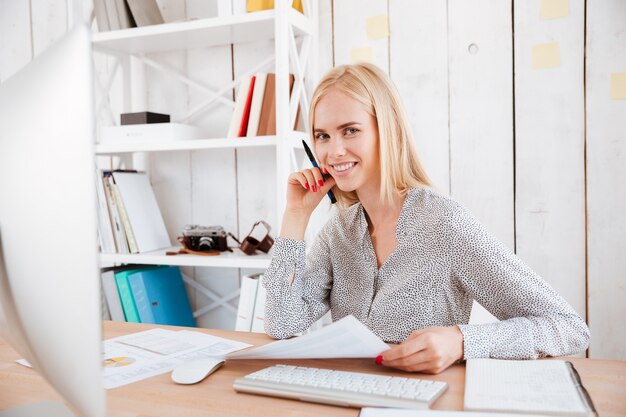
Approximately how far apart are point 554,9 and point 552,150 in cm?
46

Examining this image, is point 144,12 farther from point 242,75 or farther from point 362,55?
point 362,55

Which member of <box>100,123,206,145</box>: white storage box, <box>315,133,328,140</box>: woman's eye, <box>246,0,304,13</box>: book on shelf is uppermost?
<box>246,0,304,13</box>: book on shelf

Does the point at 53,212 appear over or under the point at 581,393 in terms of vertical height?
over

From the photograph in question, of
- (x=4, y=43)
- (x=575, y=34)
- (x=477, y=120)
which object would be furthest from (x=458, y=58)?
(x=4, y=43)

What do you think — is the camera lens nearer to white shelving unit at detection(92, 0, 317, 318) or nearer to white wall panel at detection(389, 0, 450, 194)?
white shelving unit at detection(92, 0, 317, 318)

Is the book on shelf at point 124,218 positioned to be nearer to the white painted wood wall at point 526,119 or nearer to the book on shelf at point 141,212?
the book on shelf at point 141,212

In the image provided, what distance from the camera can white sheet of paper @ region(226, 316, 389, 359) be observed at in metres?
0.85

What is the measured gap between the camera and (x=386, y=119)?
141 centimetres

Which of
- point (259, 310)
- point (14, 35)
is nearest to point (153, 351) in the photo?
point (259, 310)

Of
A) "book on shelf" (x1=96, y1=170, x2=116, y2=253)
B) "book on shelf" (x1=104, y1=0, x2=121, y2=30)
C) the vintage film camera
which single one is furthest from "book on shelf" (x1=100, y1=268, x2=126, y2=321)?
"book on shelf" (x1=104, y1=0, x2=121, y2=30)

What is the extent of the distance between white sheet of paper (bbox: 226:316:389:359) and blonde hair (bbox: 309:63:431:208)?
563 millimetres

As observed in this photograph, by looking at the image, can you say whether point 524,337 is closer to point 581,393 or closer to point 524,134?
point 581,393

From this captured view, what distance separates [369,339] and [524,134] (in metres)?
1.33

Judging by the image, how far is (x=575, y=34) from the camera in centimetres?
188
